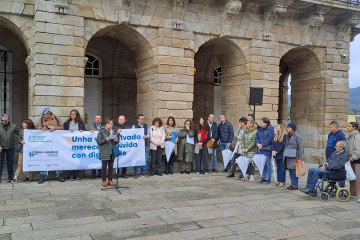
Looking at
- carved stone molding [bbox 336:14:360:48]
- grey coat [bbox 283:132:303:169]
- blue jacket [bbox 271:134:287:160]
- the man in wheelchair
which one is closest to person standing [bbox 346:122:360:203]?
the man in wheelchair

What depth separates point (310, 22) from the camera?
44.9 ft

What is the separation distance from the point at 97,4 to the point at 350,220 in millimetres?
8543

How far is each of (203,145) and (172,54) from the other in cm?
306

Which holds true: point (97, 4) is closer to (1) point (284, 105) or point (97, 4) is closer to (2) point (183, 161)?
(2) point (183, 161)

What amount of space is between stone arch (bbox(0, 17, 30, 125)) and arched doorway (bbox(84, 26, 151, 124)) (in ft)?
8.03

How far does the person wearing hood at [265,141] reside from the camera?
9.73m

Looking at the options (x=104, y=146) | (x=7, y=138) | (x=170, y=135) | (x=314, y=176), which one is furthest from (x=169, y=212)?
(x=7, y=138)

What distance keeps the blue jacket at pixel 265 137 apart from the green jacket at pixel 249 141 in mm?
156

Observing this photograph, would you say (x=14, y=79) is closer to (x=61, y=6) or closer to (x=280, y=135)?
(x=61, y=6)

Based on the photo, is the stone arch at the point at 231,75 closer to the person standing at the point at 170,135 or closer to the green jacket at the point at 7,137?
the person standing at the point at 170,135

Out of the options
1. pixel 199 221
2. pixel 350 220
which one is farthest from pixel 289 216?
pixel 199 221

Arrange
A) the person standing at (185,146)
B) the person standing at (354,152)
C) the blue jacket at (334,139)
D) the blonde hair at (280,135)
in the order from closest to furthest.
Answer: the person standing at (354,152) < the blue jacket at (334,139) < the blonde hair at (280,135) < the person standing at (185,146)

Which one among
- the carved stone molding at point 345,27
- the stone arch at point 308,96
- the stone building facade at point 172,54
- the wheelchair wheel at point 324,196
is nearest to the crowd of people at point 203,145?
the wheelchair wheel at point 324,196

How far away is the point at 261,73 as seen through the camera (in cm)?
1315
